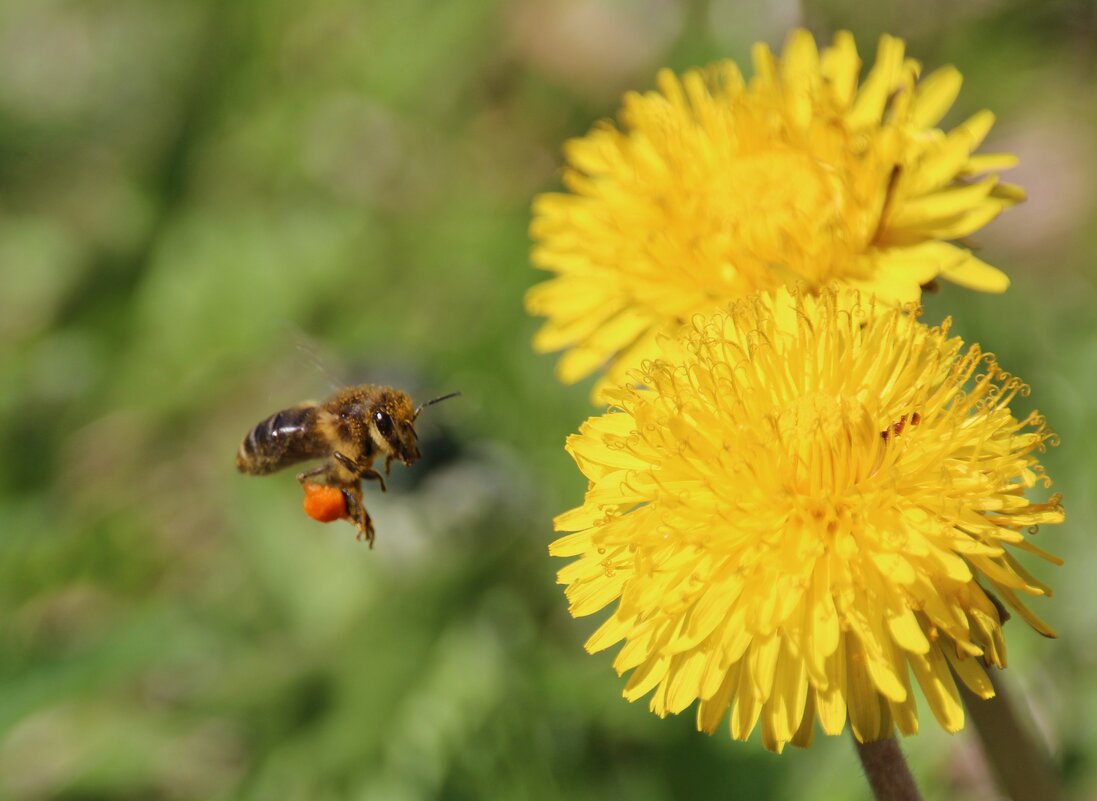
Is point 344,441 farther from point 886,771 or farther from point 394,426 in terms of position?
point 886,771

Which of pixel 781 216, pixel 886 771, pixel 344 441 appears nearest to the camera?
pixel 886 771

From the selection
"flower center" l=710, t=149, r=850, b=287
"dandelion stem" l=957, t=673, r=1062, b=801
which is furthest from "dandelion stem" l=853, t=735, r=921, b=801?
"flower center" l=710, t=149, r=850, b=287

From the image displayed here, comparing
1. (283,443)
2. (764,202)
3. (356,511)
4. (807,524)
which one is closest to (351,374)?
(283,443)

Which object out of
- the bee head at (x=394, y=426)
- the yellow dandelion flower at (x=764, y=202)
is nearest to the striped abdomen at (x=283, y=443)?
the bee head at (x=394, y=426)

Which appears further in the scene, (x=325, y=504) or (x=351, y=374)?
(x=351, y=374)

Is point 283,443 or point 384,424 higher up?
point 283,443

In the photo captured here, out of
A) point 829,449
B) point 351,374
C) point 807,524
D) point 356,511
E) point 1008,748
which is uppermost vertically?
point 351,374
